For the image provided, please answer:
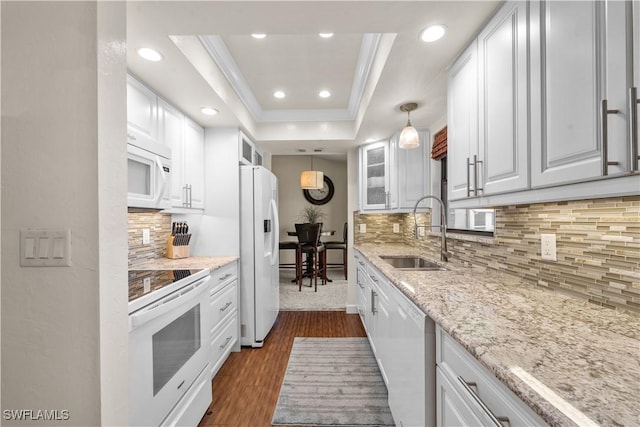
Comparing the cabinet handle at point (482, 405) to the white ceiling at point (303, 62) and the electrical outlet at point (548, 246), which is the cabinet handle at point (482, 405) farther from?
the white ceiling at point (303, 62)

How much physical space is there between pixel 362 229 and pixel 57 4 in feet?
10.6

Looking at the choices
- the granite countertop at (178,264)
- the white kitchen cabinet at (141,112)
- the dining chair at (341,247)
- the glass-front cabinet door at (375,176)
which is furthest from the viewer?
the dining chair at (341,247)

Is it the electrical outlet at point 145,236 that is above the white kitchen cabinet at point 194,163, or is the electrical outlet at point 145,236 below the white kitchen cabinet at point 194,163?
below

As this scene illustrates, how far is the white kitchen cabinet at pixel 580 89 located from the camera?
688 millimetres

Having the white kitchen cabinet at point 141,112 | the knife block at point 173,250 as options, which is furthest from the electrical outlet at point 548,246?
the knife block at point 173,250

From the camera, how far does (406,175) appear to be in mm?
3061

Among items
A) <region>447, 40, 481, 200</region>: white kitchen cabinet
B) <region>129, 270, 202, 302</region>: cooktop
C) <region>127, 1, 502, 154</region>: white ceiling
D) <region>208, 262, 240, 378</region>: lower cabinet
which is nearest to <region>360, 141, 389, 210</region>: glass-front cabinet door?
<region>127, 1, 502, 154</region>: white ceiling

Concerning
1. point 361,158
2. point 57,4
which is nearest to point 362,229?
point 361,158

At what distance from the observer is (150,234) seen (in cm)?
238

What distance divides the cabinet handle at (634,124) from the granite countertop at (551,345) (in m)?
0.46

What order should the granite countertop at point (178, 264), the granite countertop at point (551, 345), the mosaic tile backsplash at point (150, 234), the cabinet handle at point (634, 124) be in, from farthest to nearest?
the mosaic tile backsplash at point (150, 234), the granite countertop at point (178, 264), the cabinet handle at point (634, 124), the granite countertop at point (551, 345)

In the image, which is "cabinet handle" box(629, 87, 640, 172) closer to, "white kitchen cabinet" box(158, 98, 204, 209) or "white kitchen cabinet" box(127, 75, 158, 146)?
"white kitchen cabinet" box(127, 75, 158, 146)

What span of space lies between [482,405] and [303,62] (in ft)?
7.91

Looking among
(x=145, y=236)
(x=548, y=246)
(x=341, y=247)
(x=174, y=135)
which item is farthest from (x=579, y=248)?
(x=341, y=247)
